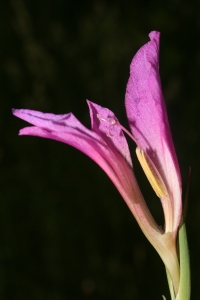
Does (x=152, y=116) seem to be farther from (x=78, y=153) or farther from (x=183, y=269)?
(x=78, y=153)

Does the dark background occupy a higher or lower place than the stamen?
lower

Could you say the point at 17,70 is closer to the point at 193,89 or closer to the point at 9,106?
the point at 9,106

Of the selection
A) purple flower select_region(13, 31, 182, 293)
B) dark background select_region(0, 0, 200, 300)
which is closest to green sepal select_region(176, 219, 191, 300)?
purple flower select_region(13, 31, 182, 293)

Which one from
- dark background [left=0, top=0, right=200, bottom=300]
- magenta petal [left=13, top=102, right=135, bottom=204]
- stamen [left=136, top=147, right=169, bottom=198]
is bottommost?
dark background [left=0, top=0, right=200, bottom=300]

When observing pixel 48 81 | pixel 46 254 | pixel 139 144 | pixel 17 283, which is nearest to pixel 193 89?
pixel 48 81

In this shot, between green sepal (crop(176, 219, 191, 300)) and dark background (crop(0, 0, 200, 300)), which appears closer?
green sepal (crop(176, 219, 191, 300))

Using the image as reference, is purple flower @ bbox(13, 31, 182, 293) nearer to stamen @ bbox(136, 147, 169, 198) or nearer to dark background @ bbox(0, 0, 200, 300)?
stamen @ bbox(136, 147, 169, 198)
